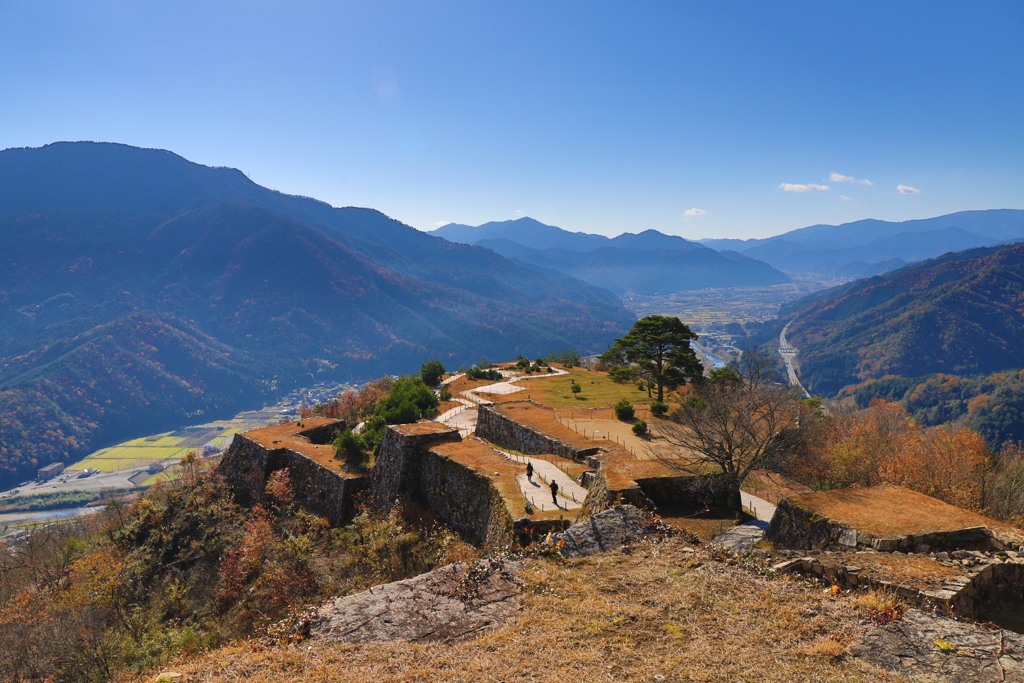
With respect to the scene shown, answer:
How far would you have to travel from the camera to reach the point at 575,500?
18953 mm

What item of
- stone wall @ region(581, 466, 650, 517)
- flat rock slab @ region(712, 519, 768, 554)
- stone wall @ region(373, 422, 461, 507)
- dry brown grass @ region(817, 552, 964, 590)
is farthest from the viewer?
stone wall @ region(373, 422, 461, 507)

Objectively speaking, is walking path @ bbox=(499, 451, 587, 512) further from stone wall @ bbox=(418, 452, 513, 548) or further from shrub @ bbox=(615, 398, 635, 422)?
shrub @ bbox=(615, 398, 635, 422)

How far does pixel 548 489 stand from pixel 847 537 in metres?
10.3

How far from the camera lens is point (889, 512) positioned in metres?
13.2

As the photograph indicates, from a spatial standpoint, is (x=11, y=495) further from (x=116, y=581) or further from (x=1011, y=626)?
(x=1011, y=626)

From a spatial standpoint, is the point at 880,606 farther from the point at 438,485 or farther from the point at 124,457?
the point at 124,457

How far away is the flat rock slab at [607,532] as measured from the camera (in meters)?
12.7

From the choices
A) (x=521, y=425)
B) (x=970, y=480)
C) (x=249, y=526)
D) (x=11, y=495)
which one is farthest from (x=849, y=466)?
(x=11, y=495)

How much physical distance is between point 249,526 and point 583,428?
2097 cm

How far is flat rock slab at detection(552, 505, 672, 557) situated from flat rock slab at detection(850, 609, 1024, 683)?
220 inches

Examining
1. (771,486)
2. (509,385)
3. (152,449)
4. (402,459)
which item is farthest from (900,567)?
(152,449)

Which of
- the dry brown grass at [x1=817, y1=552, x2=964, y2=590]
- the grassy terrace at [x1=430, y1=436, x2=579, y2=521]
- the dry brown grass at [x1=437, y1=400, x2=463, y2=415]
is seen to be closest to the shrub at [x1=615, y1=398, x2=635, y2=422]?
the grassy terrace at [x1=430, y1=436, x2=579, y2=521]

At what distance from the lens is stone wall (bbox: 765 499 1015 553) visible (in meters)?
11.5

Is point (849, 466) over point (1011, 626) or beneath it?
beneath
